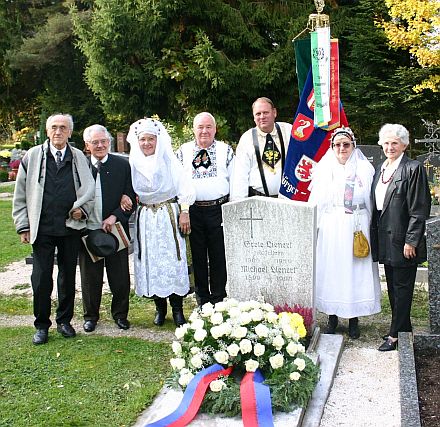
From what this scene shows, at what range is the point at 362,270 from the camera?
221 inches

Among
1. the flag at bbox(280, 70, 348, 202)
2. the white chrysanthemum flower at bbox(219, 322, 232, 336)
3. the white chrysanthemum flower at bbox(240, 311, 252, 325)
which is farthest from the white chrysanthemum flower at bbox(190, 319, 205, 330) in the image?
the flag at bbox(280, 70, 348, 202)

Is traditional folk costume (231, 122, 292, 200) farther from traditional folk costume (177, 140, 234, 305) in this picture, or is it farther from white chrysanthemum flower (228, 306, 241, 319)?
white chrysanthemum flower (228, 306, 241, 319)

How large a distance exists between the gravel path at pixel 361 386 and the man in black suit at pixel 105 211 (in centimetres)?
37

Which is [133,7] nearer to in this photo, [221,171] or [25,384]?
[221,171]

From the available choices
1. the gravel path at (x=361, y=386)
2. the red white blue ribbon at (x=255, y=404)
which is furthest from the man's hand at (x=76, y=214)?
the red white blue ribbon at (x=255, y=404)

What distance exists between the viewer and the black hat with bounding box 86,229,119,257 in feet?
18.9

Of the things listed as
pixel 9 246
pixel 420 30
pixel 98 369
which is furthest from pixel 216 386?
pixel 420 30

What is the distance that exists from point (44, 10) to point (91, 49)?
11.3 metres

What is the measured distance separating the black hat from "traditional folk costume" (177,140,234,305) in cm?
87

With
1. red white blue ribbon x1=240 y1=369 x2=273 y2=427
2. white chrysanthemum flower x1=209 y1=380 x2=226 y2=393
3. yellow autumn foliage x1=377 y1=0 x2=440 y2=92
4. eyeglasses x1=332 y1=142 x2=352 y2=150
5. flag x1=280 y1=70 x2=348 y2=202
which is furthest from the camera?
yellow autumn foliage x1=377 y1=0 x2=440 y2=92

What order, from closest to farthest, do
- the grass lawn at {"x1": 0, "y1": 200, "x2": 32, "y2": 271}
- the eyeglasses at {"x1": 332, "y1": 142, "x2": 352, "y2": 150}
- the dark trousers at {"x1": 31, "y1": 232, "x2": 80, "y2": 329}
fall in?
the eyeglasses at {"x1": 332, "y1": 142, "x2": 352, "y2": 150}
the dark trousers at {"x1": 31, "y1": 232, "x2": 80, "y2": 329}
the grass lawn at {"x1": 0, "y1": 200, "x2": 32, "y2": 271}

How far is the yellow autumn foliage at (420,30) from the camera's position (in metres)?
13.5

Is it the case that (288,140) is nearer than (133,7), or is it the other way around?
(288,140)

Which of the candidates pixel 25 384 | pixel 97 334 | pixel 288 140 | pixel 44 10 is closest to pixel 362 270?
pixel 288 140
